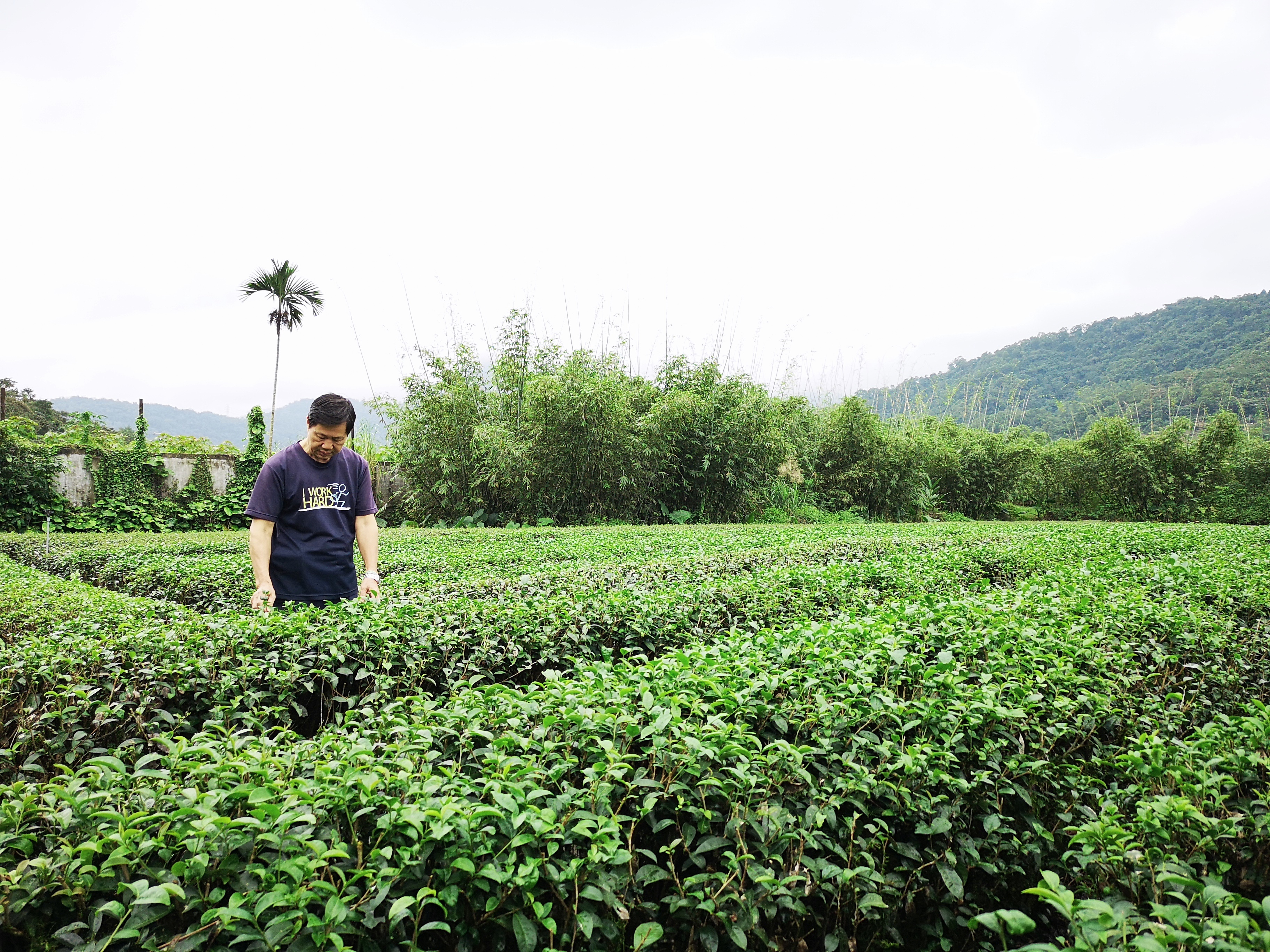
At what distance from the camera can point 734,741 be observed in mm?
1678

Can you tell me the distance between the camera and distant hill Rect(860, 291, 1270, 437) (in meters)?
24.5

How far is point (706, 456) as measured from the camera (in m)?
13.0

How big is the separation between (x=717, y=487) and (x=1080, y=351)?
34.1 meters

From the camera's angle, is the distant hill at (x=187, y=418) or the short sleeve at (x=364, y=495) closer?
the short sleeve at (x=364, y=495)

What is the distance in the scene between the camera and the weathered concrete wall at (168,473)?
1239 centimetres

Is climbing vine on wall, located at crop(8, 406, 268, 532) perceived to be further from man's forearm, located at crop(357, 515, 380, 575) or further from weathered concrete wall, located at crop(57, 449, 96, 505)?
man's forearm, located at crop(357, 515, 380, 575)

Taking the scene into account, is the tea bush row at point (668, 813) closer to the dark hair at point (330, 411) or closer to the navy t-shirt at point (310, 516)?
the navy t-shirt at point (310, 516)

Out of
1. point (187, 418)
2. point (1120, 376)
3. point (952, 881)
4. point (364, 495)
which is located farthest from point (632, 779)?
point (187, 418)

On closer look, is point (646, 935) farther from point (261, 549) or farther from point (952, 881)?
point (261, 549)

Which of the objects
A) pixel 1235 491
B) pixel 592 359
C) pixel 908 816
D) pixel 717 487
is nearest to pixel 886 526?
pixel 717 487

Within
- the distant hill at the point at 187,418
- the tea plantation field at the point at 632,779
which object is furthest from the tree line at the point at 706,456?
the distant hill at the point at 187,418

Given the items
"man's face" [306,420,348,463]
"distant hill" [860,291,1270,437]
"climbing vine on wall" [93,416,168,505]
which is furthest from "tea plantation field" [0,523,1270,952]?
"distant hill" [860,291,1270,437]

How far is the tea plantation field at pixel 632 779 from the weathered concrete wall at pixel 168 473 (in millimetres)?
11372

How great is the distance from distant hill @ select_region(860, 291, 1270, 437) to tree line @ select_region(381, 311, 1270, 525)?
130 inches
